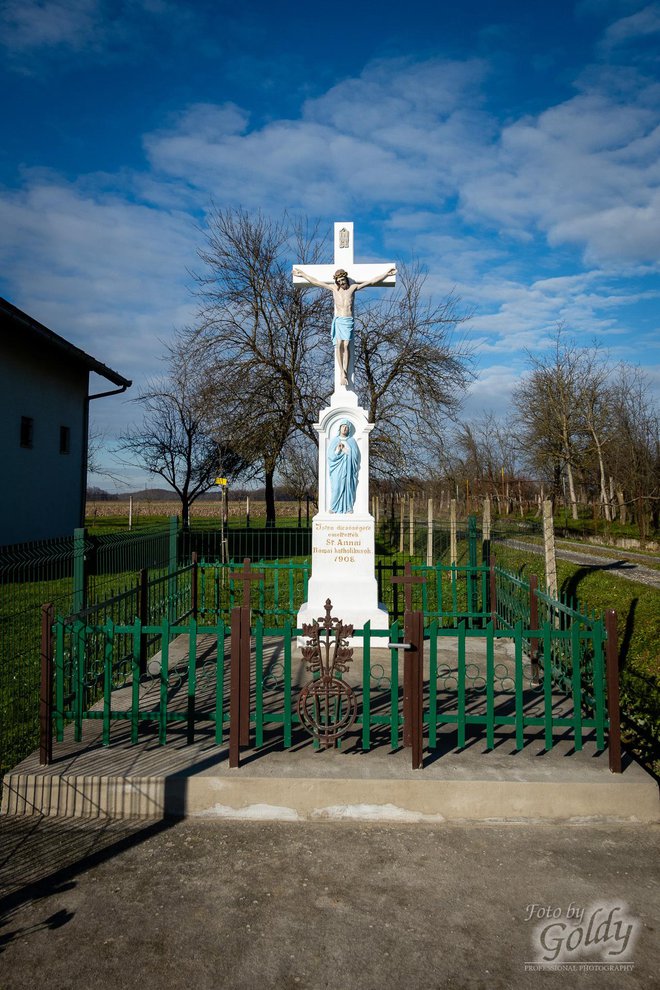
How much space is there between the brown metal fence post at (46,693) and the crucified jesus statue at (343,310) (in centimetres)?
528

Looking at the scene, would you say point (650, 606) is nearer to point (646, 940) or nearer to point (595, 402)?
point (646, 940)

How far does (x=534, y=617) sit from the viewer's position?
590cm

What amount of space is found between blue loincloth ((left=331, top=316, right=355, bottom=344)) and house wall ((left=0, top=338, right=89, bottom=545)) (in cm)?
924

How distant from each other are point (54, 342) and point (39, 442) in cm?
264

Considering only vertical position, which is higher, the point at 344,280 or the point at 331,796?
the point at 344,280

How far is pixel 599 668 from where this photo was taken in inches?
169

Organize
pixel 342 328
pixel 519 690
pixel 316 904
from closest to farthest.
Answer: pixel 316 904
pixel 519 690
pixel 342 328

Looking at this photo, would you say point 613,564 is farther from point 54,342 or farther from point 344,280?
point 54,342

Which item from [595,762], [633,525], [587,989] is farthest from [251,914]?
[633,525]

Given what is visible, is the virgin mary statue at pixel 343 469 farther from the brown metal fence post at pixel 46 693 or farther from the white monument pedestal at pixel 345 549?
the brown metal fence post at pixel 46 693

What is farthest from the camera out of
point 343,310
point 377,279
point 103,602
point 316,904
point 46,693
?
point 377,279

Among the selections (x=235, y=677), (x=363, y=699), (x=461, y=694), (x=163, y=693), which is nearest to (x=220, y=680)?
(x=235, y=677)

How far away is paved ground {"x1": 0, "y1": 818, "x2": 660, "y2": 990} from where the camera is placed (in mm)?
2639

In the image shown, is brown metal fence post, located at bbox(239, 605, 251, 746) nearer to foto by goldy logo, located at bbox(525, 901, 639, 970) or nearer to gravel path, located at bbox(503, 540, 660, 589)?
foto by goldy logo, located at bbox(525, 901, 639, 970)
